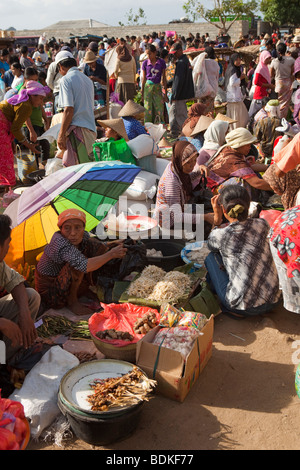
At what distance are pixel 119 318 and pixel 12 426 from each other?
130cm

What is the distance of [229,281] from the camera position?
12.2ft

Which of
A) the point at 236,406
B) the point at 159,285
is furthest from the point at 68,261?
the point at 236,406

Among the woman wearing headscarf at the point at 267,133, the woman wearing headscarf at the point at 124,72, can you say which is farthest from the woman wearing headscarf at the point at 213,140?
the woman wearing headscarf at the point at 124,72

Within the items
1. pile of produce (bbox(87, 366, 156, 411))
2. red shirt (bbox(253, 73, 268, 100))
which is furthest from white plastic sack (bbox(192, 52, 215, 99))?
pile of produce (bbox(87, 366, 156, 411))

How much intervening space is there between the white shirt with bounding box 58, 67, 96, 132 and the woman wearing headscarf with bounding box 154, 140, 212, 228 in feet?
4.82

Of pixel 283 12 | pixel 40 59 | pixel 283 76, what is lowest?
pixel 283 76

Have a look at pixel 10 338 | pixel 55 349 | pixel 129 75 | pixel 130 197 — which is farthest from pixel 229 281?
pixel 129 75

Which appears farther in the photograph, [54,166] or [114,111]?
[114,111]

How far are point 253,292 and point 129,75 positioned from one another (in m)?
7.99

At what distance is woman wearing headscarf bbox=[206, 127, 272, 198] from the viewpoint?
4852 millimetres

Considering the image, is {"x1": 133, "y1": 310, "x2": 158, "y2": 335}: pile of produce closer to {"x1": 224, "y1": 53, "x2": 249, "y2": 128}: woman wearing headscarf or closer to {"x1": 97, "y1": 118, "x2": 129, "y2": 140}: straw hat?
{"x1": 97, "y1": 118, "x2": 129, "y2": 140}: straw hat

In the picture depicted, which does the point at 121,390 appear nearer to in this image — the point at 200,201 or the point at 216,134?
the point at 200,201

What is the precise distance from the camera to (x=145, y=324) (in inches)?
128

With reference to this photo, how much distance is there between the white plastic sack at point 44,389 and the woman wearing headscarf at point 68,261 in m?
0.85
